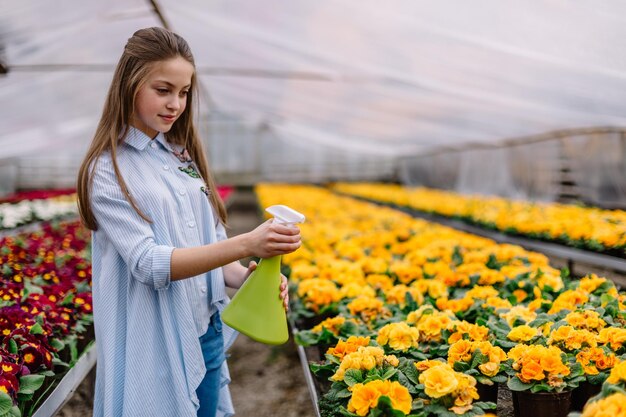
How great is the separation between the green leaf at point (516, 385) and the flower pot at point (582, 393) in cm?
17

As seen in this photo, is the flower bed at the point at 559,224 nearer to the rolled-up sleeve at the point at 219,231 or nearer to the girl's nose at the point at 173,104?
the rolled-up sleeve at the point at 219,231

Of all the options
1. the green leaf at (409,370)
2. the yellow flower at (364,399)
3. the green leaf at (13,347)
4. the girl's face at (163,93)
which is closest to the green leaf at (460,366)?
the green leaf at (409,370)

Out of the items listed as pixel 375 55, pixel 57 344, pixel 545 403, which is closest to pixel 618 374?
pixel 545 403

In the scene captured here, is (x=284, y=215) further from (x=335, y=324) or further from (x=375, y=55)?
(x=375, y=55)

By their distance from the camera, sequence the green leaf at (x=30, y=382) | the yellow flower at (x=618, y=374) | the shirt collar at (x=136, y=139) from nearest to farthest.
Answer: the yellow flower at (x=618, y=374) → the shirt collar at (x=136, y=139) → the green leaf at (x=30, y=382)

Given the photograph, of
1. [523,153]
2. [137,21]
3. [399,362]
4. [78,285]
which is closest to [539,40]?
[399,362]

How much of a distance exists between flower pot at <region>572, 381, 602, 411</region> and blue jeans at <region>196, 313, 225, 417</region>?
977 mm

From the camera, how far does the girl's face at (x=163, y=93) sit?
1.35 metres

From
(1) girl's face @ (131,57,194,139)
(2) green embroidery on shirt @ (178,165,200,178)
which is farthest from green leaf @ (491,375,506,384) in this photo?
(1) girl's face @ (131,57,194,139)

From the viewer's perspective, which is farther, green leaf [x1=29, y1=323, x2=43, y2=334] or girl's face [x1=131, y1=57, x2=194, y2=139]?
green leaf [x1=29, y1=323, x2=43, y2=334]

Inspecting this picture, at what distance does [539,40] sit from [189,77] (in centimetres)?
247

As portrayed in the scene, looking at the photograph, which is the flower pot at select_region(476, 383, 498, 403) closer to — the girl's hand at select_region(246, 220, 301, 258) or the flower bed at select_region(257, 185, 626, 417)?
the flower bed at select_region(257, 185, 626, 417)

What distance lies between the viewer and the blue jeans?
5.24 ft

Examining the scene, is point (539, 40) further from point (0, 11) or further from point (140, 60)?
point (0, 11)
